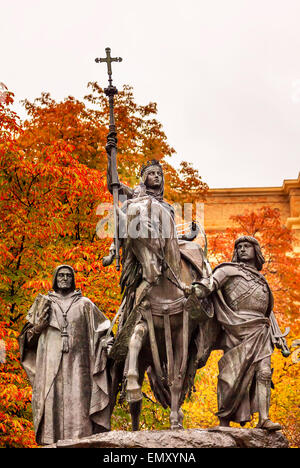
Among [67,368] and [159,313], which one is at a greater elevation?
[159,313]

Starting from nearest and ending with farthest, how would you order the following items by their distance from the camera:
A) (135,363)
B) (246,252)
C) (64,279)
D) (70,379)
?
(135,363) < (70,379) < (246,252) < (64,279)

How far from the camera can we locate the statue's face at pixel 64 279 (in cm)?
1325

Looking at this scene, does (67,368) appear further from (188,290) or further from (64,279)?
(188,290)

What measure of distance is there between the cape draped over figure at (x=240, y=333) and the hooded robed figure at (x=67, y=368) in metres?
1.54

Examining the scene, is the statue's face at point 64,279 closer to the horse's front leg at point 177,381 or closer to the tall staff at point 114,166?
the tall staff at point 114,166

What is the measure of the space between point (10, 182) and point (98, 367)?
26.1ft

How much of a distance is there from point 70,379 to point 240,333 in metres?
2.28

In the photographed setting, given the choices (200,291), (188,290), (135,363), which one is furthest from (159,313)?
(135,363)

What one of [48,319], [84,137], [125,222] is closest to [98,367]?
[48,319]

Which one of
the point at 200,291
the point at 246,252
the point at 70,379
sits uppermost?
the point at 246,252

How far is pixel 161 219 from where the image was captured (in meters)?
12.4

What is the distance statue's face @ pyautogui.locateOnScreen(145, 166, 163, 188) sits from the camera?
42.3ft

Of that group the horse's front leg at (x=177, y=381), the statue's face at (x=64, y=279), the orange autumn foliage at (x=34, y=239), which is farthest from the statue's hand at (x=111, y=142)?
the orange autumn foliage at (x=34, y=239)

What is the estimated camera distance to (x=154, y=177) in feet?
42.3
